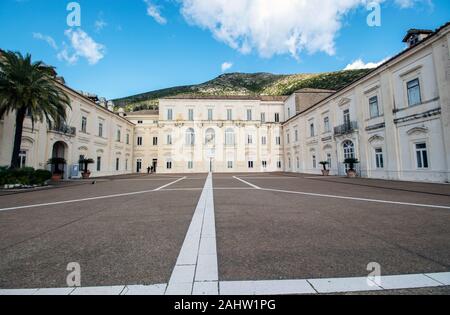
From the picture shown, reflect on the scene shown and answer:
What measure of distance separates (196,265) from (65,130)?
2432 cm

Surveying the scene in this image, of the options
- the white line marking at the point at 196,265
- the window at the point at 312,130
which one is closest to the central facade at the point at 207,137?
the window at the point at 312,130

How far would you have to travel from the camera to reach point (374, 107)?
17.3 m

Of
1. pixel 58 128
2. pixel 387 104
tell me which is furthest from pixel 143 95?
pixel 387 104

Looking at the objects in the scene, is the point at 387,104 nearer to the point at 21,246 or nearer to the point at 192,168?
the point at 21,246

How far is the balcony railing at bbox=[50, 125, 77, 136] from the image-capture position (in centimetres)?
1889

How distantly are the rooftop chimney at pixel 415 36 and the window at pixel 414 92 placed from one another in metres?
4.07

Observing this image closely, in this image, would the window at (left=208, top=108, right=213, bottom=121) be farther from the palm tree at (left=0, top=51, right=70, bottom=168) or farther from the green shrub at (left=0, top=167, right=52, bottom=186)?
the green shrub at (left=0, top=167, right=52, bottom=186)

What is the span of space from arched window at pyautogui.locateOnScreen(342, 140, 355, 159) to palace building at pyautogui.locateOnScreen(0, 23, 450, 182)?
10 cm

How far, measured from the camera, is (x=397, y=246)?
2934mm

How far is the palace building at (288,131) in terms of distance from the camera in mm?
12992

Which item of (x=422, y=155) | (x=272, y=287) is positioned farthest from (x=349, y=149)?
(x=272, y=287)

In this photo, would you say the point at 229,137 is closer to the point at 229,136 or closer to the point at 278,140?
the point at 229,136

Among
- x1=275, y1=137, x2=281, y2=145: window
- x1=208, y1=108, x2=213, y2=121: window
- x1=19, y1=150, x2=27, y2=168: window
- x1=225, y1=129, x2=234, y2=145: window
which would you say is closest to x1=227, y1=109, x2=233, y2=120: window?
x1=225, y1=129, x2=234, y2=145: window

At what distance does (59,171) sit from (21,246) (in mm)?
21855
